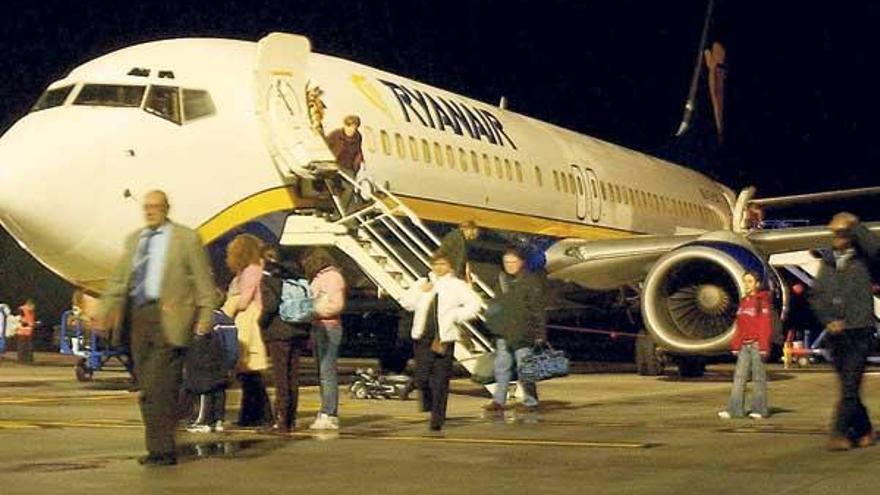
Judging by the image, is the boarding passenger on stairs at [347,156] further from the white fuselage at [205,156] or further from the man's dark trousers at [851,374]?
Answer: the man's dark trousers at [851,374]

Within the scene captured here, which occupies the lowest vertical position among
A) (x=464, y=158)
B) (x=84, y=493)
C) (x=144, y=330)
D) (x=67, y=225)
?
(x=84, y=493)

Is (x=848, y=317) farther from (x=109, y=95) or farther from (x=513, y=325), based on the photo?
(x=109, y=95)

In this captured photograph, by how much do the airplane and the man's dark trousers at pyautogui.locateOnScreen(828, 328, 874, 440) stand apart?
5631 mm

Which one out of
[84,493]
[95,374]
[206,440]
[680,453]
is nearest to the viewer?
[84,493]

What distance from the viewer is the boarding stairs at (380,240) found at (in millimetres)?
17078

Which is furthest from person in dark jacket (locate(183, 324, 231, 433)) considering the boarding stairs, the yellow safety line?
the boarding stairs

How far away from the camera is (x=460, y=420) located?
A: 14.1m

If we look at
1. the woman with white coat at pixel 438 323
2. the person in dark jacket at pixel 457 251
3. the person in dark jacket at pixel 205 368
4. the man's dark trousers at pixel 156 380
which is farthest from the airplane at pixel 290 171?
the man's dark trousers at pixel 156 380

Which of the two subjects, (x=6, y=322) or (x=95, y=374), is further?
(x=6, y=322)

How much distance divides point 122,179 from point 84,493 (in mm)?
7744

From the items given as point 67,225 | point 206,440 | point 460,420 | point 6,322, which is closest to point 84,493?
point 206,440

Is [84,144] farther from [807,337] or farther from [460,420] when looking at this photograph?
[807,337]

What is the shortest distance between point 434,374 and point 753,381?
10.4 ft

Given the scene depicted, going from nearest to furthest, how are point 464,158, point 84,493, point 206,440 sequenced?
point 84,493
point 206,440
point 464,158
